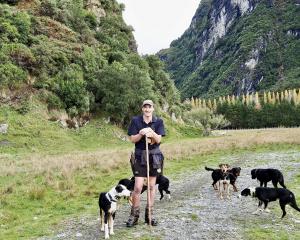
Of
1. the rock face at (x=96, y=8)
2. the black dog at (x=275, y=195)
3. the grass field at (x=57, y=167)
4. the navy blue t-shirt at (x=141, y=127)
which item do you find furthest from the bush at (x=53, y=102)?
the navy blue t-shirt at (x=141, y=127)

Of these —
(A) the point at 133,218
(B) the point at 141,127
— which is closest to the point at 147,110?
(B) the point at 141,127

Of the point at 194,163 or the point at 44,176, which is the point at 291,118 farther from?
the point at 44,176

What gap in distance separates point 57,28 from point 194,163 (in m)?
43.4

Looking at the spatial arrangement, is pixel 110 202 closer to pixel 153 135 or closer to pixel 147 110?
pixel 153 135

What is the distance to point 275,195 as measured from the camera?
12977 millimetres

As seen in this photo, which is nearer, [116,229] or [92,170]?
[116,229]

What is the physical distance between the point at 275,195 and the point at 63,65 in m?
47.8

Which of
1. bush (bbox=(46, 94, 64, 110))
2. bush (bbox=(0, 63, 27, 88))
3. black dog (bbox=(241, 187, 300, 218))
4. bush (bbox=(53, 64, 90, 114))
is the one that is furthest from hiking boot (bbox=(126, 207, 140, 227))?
bush (bbox=(53, 64, 90, 114))

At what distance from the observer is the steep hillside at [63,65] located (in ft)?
170

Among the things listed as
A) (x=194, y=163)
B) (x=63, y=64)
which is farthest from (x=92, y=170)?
(x=63, y=64)

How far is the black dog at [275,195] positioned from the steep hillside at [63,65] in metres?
39.2

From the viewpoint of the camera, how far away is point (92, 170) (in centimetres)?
2550

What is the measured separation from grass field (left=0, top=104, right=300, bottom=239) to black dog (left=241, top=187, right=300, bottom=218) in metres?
5.38

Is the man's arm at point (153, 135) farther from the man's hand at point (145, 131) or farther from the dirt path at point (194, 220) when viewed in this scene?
the dirt path at point (194, 220)
